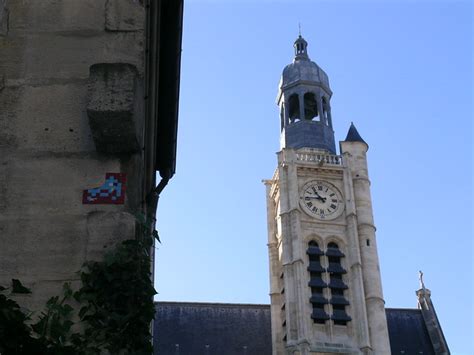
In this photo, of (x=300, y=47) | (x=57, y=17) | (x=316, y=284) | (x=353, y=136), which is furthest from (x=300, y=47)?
(x=57, y=17)

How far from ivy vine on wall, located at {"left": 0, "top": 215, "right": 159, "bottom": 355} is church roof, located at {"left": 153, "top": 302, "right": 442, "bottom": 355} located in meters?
42.8

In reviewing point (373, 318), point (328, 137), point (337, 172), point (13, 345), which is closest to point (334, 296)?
point (373, 318)

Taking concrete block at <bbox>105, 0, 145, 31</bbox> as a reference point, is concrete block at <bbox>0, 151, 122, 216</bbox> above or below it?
below

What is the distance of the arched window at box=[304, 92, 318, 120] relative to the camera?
54.0 m

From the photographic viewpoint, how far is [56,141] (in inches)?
245

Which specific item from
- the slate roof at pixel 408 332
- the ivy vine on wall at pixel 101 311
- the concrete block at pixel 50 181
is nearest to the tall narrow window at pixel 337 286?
the slate roof at pixel 408 332

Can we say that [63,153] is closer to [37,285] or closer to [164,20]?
[37,285]

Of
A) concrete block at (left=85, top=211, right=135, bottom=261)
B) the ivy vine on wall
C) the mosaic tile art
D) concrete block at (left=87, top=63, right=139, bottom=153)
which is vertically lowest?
the ivy vine on wall

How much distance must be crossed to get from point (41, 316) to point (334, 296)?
4020cm

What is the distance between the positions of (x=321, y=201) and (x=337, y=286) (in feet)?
16.3

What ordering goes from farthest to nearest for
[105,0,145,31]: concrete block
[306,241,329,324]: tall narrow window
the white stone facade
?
[306,241,329,324]: tall narrow window → the white stone facade → [105,0,145,31]: concrete block

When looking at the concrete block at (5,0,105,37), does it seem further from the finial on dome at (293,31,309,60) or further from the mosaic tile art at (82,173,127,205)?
the finial on dome at (293,31,309,60)

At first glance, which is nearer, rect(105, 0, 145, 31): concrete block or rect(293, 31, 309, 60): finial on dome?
rect(105, 0, 145, 31): concrete block

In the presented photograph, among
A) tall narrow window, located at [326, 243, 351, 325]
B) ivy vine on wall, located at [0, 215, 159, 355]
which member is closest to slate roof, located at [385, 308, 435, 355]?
tall narrow window, located at [326, 243, 351, 325]
